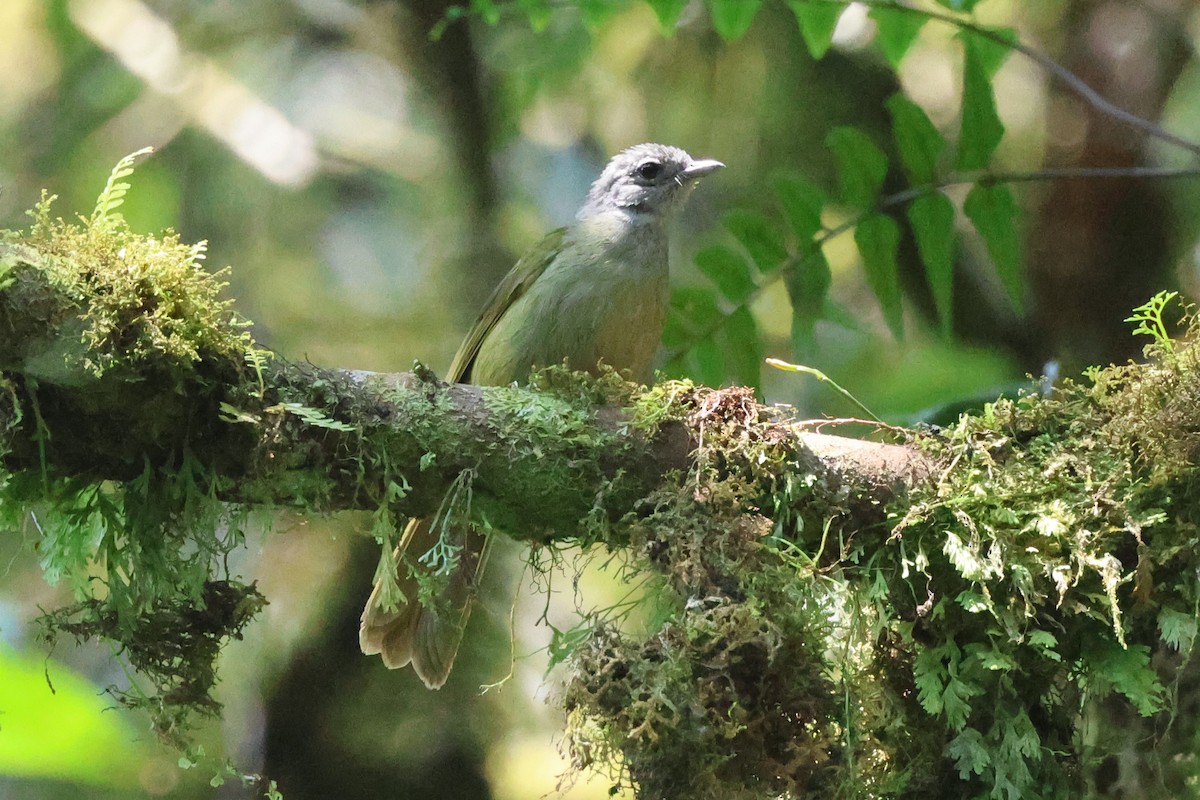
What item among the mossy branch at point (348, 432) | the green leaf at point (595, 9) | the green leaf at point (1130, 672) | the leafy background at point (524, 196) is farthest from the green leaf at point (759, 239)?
the green leaf at point (1130, 672)

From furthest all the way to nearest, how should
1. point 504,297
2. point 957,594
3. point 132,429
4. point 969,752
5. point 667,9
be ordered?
point 504,297 < point 667,9 < point 957,594 < point 969,752 < point 132,429

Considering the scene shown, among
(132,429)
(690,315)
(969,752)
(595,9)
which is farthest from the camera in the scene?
(690,315)

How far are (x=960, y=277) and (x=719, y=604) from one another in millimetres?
3456

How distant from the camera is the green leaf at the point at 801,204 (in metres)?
3.66

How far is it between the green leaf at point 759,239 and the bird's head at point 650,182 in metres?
0.51

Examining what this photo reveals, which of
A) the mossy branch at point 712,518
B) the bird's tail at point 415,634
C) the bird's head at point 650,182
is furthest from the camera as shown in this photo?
the bird's head at point 650,182

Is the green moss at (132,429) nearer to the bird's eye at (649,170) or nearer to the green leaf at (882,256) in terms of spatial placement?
the green leaf at (882,256)

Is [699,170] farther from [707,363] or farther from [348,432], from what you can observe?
[348,432]

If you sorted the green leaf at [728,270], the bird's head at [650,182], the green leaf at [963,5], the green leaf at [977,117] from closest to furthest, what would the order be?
1. the green leaf at [963,5]
2. the green leaf at [977,117]
3. the green leaf at [728,270]
4. the bird's head at [650,182]

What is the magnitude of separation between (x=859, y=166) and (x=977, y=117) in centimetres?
40

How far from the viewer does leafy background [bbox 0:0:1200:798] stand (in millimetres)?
3750

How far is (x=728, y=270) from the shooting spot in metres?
3.74

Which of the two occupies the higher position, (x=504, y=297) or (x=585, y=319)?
(x=504, y=297)

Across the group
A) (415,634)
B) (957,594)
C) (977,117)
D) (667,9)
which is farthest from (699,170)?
(957,594)
